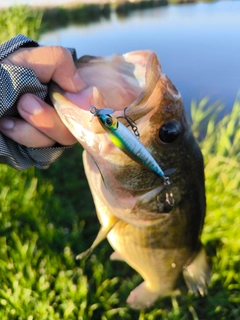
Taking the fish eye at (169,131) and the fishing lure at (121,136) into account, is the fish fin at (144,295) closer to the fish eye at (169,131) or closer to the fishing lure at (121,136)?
the fish eye at (169,131)

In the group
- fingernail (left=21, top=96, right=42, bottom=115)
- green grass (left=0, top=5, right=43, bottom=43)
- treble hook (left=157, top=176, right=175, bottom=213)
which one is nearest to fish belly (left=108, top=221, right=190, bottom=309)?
treble hook (left=157, top=176, right=175, bottom=213)

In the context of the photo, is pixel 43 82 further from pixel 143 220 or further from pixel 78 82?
pixel 143 220

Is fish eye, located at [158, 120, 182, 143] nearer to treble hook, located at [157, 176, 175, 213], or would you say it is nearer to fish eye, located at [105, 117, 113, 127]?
treble hook, located at [157, 176, 175, 213]

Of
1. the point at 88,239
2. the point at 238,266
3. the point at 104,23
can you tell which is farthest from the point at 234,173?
the point at 104,23

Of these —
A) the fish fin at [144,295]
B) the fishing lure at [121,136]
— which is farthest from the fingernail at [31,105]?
the fish fin at [144,295]

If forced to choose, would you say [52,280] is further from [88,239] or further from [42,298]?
[88,239]

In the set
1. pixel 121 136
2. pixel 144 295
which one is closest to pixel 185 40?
pixel 144 295
